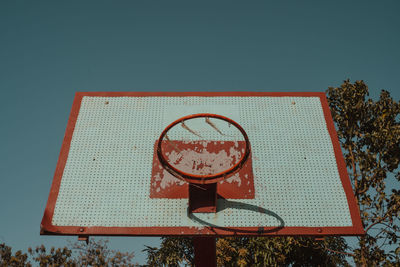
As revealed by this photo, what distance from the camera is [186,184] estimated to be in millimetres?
3523

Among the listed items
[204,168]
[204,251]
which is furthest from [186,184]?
[204,251]

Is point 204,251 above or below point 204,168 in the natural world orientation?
below

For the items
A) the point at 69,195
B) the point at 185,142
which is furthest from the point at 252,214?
the point at 69,195

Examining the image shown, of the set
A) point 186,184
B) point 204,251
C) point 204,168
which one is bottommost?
point 204,251

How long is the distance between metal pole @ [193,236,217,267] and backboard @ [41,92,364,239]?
616 mm

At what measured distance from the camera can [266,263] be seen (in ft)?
29.0

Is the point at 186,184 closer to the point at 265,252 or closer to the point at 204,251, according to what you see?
the point at 204,251

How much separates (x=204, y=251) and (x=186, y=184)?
93 centimetres

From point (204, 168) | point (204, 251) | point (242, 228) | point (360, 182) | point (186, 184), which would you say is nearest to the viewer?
point (242, 228)

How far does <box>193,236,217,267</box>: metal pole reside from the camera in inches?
148

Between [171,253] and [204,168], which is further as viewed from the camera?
[171,253]

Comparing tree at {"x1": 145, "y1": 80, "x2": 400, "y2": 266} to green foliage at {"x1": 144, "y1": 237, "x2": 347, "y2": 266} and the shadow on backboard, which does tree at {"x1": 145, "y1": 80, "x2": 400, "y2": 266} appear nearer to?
green foliage at {"x1": 144, "y1": 237, "x2": 347, "y2": 266}

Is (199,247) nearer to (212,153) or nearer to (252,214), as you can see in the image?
(252,214)

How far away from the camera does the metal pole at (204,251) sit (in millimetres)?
3767
